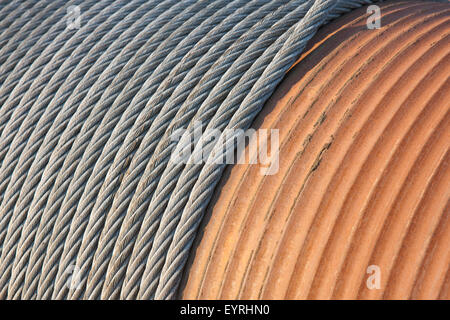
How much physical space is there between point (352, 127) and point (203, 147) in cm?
42

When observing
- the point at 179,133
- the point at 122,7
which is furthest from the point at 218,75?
the point at 122,7

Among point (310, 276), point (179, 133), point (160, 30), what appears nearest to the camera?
point (310, 276)

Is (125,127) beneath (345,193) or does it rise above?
above

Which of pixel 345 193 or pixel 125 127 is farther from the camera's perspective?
pixel 125 127

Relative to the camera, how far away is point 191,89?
1564 millimetres

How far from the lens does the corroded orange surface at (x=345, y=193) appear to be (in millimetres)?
1160

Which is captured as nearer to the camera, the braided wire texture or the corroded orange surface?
the corroded orange surface

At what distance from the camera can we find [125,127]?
156 cm

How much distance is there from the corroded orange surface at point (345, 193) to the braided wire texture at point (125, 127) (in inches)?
3.5

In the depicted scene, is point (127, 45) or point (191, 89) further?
point (127, 45)

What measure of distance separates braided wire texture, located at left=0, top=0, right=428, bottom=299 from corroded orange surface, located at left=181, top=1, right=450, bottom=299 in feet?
0.29

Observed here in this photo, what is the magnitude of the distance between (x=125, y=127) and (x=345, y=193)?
0.71m

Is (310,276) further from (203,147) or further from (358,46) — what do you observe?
(358,46)

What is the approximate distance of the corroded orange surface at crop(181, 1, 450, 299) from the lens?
1.16 metres
